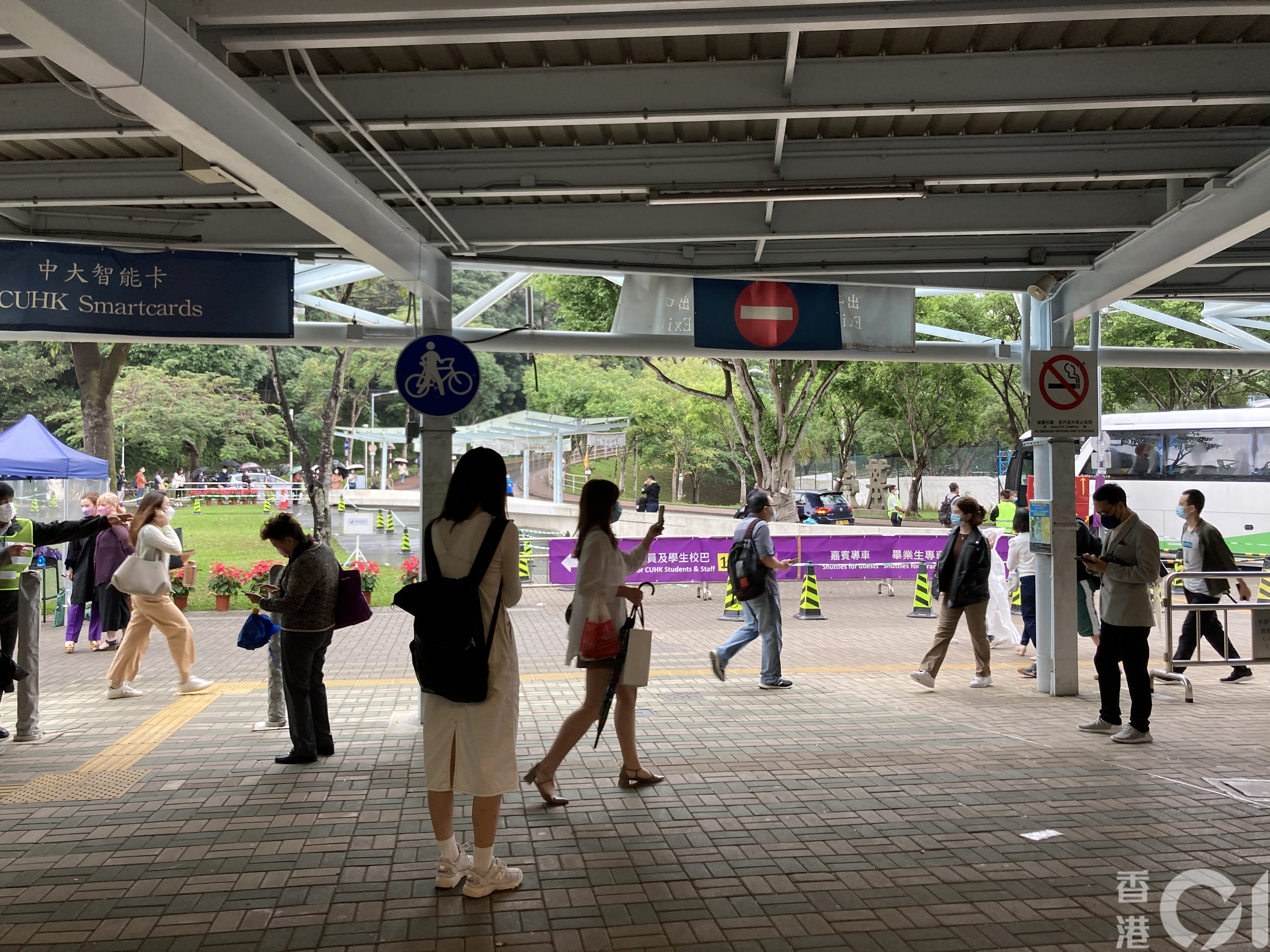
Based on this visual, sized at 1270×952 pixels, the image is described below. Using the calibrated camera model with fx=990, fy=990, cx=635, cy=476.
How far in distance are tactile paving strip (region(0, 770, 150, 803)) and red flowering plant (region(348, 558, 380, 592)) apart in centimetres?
833

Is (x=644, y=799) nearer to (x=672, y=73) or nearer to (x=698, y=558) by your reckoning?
(x=672, y=73)

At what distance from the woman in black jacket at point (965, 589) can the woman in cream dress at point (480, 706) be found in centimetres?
561

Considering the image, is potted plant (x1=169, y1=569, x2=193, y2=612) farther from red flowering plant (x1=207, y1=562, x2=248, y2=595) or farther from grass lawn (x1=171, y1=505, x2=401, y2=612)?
grass lawn (x1=171, y1=505, x2=401, y2=612)

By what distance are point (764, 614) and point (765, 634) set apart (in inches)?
9.6

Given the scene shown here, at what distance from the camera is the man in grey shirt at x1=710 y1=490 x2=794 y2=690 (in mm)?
8430

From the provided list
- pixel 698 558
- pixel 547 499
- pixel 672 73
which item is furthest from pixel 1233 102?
pixel 547 499

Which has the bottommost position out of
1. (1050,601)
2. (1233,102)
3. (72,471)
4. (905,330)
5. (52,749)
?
(52,749)

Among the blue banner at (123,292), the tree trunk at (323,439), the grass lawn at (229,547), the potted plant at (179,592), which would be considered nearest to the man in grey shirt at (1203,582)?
the grass lawn at (229,547)

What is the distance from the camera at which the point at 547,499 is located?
51562 millimetres

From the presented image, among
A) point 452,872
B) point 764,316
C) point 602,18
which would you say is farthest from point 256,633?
point 764,316

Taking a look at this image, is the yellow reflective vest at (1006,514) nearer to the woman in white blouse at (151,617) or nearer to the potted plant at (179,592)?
the potted plant at (179,592)

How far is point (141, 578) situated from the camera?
8289mm

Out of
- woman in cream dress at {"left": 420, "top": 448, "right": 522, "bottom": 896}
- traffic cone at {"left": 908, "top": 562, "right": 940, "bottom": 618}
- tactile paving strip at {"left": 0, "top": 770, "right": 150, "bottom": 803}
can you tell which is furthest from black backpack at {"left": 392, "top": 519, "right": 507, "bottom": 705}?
traffic cone at {"left": 908, "top": 562, "right": 940, "bottom": 618}

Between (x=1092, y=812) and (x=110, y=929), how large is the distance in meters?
4.75
